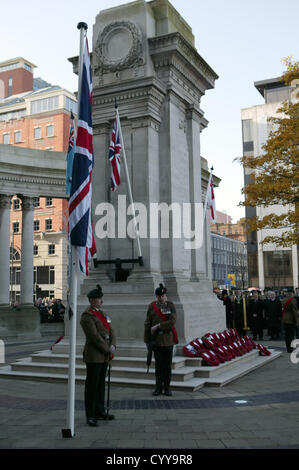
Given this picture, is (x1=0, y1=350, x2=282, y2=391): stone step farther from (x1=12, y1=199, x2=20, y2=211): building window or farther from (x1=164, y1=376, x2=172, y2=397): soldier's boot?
(x1=12, y1=199, x2=20, y2=211): building window

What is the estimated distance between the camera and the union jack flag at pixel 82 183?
7.54 metres

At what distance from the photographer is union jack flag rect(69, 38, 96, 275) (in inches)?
297

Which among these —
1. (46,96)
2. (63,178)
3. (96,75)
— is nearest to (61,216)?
(46,96)

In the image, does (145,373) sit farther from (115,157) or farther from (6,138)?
(6,138)

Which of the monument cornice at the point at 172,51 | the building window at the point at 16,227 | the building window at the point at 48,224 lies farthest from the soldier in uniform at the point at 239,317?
the building window at the point at 16,227

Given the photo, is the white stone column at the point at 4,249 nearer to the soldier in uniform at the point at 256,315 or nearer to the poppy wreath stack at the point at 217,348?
the soldier in uniform at the point at 256,315

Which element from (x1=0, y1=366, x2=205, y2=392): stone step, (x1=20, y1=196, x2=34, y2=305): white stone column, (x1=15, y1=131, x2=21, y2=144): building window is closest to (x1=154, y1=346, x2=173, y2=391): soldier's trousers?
(x1=0, y1=366, x2=205, y2=392): stone step

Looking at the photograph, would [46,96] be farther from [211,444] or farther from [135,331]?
[211,444]

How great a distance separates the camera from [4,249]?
24578 mm

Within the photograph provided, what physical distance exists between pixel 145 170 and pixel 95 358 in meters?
7.27

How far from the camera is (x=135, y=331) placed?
12516 mm

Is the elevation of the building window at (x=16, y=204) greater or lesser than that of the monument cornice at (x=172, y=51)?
greater

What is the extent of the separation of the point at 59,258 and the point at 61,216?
5.09 m
